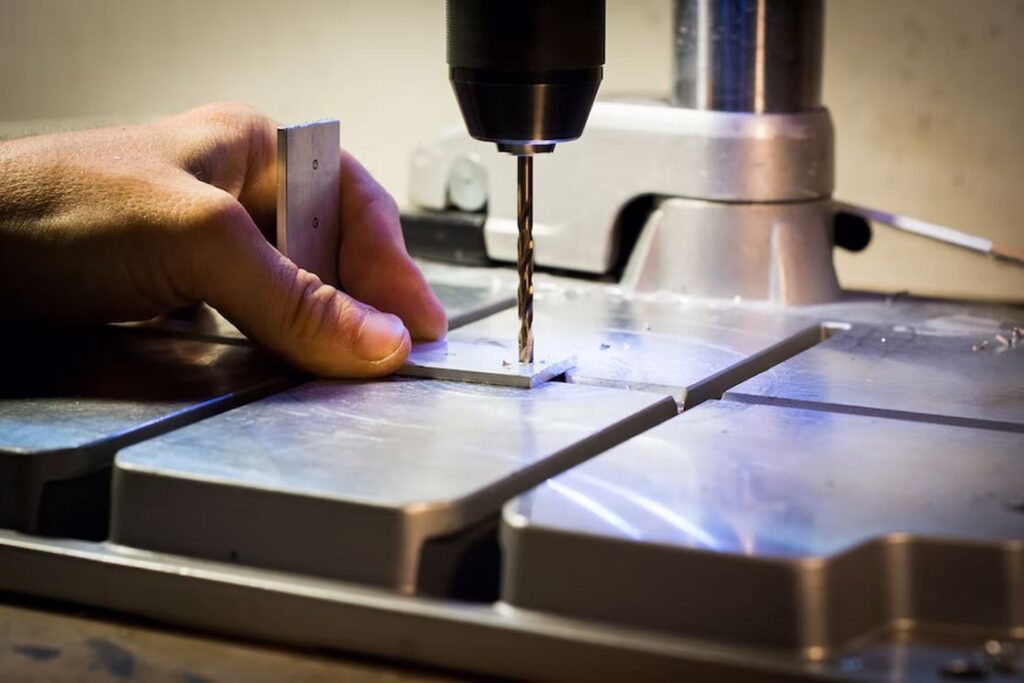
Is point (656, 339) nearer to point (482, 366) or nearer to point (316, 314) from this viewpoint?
point (482, 366)

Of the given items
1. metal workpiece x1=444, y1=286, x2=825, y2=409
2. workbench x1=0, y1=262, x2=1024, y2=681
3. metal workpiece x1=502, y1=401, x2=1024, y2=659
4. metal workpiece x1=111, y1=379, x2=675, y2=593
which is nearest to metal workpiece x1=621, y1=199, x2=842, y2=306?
metal workpiece x1=444, y1=286, x2=825, y2=409

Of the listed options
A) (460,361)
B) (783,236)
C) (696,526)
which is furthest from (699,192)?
(696,526)

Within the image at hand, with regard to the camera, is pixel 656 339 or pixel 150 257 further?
pixel 656 339

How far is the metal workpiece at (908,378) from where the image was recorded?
0.98m

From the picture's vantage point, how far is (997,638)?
2.31 ft

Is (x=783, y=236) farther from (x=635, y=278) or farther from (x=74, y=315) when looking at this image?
(x=74, y=315)

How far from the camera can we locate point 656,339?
1.17 metres

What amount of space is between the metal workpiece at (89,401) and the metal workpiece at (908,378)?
0.36m

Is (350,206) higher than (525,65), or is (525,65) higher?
(525,65)

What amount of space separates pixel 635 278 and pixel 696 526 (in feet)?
2.14

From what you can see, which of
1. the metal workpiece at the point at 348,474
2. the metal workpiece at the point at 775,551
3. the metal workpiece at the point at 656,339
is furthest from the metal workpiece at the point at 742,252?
the metal workpiece at the point at 775,551

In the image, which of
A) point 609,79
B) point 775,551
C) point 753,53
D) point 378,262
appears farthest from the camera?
point 609,79

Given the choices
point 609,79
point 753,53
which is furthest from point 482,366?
point 609,79

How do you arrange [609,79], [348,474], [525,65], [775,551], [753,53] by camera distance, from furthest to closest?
[609,79], [753,53], [525,65], [348,474], [775,551]
